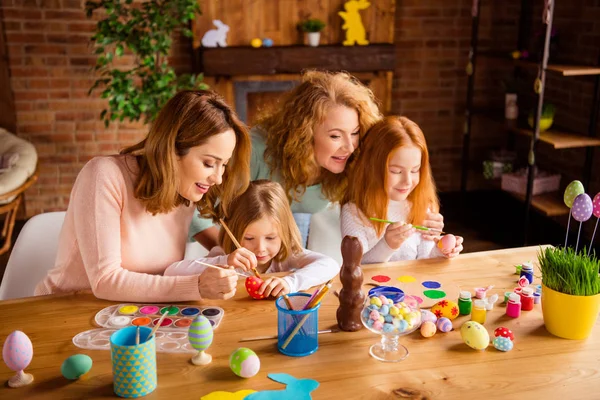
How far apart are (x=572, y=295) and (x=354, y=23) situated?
11.5 ft

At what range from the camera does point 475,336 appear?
147cm

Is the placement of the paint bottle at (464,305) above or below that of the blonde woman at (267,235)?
below

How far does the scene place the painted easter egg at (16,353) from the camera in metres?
1.31

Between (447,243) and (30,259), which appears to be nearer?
(447,243)

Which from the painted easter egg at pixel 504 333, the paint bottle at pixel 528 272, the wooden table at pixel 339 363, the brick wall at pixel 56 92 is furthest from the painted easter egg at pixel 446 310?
the brick wall at pixel 56 92

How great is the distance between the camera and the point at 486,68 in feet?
17.1

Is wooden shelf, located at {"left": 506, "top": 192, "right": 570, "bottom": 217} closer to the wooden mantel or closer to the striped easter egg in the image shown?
the wooden mantel

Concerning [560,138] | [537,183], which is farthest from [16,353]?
[537,183]

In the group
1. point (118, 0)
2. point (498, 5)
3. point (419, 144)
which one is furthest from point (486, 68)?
point (419, 144)

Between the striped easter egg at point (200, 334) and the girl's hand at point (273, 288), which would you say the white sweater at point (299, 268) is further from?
the striped easter egg at point (200, 334)

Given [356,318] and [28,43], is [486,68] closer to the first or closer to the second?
[28,43]

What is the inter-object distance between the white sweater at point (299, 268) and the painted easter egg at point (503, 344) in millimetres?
519

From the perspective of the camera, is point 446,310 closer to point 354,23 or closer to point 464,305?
point 464,305

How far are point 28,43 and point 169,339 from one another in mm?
3617
